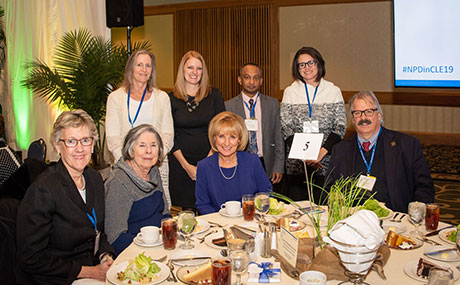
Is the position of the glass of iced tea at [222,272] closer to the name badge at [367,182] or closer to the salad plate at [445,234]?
the salad plate at [445,234]

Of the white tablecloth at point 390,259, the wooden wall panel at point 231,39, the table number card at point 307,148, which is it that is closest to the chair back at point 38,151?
the white tablecloth at point 390,259

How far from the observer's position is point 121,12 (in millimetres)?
6090

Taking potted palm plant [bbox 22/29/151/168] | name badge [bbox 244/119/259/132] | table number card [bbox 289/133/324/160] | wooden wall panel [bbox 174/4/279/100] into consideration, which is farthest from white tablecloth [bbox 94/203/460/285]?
Answer: wooden wall panel [bbox 174/4/279/100]

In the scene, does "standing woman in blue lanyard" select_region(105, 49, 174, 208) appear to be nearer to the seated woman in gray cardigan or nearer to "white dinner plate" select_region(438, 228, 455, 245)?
the seated woman in gray cardigan

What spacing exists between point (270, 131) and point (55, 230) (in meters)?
2.49

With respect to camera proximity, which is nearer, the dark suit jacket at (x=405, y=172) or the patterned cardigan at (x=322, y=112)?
the dark suit jacket at (x=405, y=172)

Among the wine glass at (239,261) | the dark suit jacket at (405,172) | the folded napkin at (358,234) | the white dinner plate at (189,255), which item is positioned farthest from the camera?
the dark suit jacket at (405,172)

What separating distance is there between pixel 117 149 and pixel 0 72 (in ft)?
13.8

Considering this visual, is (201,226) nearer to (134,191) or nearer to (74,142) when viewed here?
(134,191)

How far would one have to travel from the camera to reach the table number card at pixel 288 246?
2.01m

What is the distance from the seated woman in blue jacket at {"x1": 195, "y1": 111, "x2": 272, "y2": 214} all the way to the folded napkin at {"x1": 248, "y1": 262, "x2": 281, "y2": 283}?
117cm

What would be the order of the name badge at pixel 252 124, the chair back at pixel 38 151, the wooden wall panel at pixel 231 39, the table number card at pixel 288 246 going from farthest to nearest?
the wooden wall panel at pixel 231 39 < the name badge at pixel 252 124 < the chair back at pixel 38 151 < the table number card at pixel 288 246

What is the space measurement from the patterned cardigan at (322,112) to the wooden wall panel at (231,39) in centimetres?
610

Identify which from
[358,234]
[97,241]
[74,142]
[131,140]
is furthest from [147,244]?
[358,234]
